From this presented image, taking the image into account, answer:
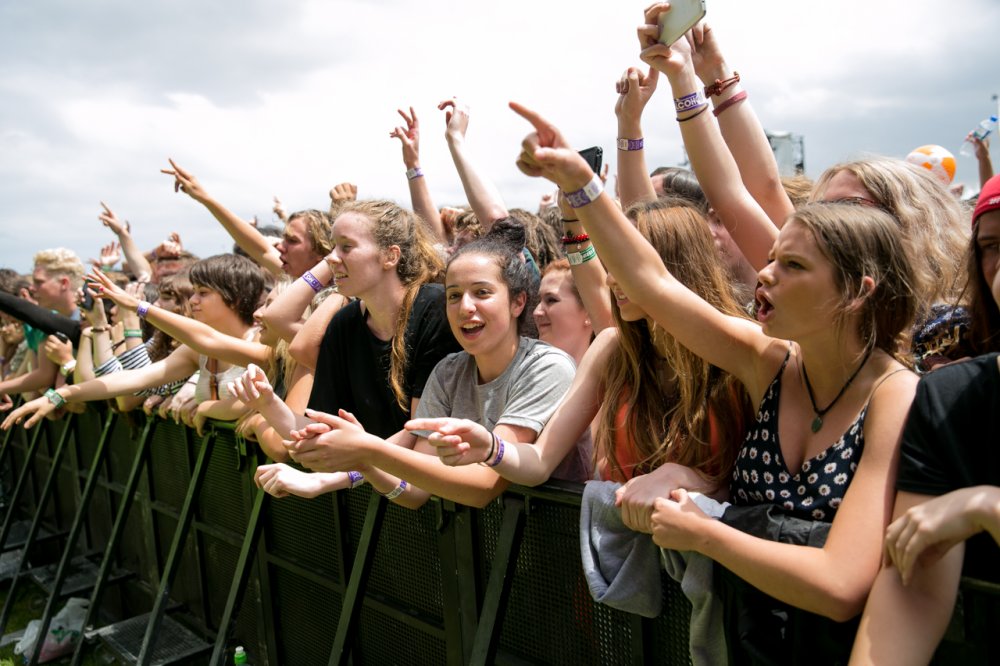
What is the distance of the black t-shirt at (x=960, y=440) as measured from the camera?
1.37m

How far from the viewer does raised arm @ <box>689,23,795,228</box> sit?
268 centimetres

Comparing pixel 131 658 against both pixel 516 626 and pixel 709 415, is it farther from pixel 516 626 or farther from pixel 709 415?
pixel 709 415

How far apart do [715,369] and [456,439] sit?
2.27 feet

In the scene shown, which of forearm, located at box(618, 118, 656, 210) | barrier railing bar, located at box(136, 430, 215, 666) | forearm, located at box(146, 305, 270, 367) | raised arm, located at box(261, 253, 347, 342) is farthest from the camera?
barrier railing bar, located at box(136, 430, 215, 666)

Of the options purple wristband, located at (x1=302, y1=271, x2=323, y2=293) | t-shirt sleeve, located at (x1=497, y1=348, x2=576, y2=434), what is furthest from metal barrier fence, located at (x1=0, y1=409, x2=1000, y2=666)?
purple wristband, located at (x1=302, y1=271, x2=323, y2=293)

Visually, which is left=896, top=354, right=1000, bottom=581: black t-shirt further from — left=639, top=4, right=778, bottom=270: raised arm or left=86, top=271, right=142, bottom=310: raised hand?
left=86, top=271, right=142, bottom=310: raised hand

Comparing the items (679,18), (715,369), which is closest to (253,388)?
(715,369)

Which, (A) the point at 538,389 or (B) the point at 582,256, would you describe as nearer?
(A) the point at 538,389

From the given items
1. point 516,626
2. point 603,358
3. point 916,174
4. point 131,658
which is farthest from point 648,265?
point 131,658

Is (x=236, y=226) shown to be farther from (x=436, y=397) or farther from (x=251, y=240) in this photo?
(x=436, y=397)

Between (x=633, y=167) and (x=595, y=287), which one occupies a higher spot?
(x=633, y=167)

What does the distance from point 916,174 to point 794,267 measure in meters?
0.88

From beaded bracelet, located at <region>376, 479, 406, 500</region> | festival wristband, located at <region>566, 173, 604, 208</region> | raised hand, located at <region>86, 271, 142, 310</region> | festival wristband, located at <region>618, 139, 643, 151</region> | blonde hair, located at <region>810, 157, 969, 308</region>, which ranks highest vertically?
festival wristband, located at <region>618, 139, 643, 151</region>

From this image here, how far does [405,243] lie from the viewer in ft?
11.1
